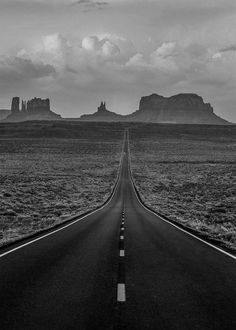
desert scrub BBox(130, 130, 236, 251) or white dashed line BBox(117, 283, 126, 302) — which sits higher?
white dashed line BBox(117, 283, 126, 302)

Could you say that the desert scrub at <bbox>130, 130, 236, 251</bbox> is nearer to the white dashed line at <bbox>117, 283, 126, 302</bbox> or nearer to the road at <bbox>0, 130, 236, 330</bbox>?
the road at <bbox>0, 130, 236, 330</bbox>

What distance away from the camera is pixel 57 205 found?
128 ft

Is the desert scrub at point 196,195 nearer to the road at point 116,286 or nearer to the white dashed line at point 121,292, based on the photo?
the road at point 116,286

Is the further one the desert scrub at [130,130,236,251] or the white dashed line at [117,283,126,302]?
the desert scrub at [130,130,236,251]

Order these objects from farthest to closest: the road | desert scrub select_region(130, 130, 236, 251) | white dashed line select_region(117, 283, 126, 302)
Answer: desert scrub select_region(130, 130, 236, 251), white dashed line select_region(117, 283, 126, 302), the road

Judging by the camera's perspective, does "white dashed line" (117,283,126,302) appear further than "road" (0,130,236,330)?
Yes

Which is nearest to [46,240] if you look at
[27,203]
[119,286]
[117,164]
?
[119,286]

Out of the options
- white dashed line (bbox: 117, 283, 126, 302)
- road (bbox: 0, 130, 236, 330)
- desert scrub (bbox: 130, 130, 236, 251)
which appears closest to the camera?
road (bbox: 0, 130, 236, 330)

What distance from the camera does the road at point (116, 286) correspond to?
680cm

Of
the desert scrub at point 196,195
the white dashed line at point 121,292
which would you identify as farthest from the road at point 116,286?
the desert scrub at point 196,195

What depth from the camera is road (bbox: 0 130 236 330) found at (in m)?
6.80

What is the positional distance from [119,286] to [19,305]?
7.98ft

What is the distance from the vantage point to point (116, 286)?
9078 millimetres

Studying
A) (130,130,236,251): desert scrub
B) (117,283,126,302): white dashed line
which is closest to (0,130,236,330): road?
(117,283,126,302): white dashed line
